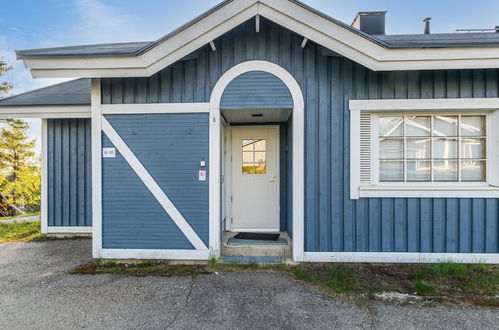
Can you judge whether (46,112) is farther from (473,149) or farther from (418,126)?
(473,149)

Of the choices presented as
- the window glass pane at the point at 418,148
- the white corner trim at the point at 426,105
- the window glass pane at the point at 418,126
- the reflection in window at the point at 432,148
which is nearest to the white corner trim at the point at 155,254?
the reflection in window at the point at 432,148

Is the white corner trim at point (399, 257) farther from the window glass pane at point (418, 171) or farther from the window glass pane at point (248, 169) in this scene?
the window glass pane at point (248, 169)

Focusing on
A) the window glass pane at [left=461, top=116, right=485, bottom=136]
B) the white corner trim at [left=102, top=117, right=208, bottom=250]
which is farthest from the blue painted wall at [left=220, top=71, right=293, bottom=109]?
the window glass pane at [left=461, top=116, right=485, bottom=136]

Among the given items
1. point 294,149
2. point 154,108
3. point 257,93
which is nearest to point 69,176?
point 154,108

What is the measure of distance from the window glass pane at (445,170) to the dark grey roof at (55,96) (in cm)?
613

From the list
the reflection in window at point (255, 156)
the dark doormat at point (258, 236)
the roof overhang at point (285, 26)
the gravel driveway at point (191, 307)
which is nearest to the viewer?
the gravel driveway at point (191, 307)

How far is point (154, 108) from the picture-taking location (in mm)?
3496

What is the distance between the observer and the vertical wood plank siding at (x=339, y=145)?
3.39m

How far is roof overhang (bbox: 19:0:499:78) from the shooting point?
303cm

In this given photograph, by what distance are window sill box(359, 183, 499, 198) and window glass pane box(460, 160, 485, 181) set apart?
0.39ft

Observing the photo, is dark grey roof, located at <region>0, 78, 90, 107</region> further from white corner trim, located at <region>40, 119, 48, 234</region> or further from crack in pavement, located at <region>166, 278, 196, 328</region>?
crack in pavement, located at <region>166, 278, 196, 328</region>

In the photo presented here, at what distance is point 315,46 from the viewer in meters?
3.44

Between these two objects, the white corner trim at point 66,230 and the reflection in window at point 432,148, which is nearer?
the reflection in window at point 432,148

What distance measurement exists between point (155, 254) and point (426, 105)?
4.52 meters
